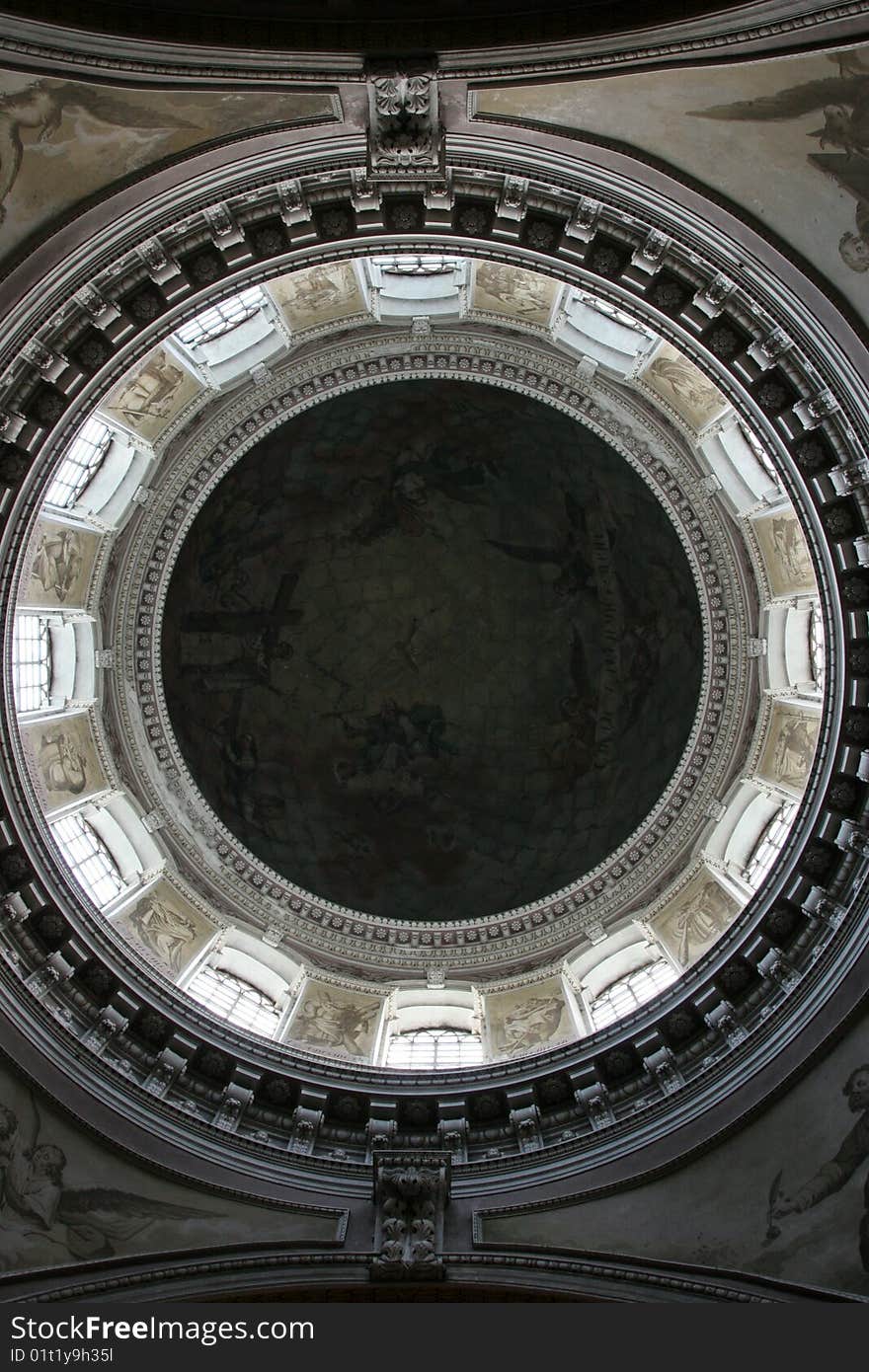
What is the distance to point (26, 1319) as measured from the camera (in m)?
14.8

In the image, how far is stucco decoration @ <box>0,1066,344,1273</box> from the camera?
1822 cm

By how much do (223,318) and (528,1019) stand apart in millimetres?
17072

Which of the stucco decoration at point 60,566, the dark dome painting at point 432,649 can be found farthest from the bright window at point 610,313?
the stucco decoration at point 60,566

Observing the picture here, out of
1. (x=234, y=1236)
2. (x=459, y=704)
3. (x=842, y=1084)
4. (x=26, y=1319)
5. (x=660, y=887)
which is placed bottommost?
(x=26, y=1319)

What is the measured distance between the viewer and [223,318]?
2547 cm

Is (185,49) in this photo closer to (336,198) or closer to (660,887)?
(336,198)

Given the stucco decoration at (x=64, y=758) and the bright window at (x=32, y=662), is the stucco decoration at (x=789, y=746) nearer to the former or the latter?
the stucco decoration at (x=64, y=758)

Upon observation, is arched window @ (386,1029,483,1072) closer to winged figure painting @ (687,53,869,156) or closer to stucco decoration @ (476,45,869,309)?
stucco decoration @ (476,45,869,309)

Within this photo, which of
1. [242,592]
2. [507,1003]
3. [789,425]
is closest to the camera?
[789,425]

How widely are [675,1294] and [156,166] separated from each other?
18.1m

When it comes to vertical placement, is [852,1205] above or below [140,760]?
below

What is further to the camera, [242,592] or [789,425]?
[242,592]

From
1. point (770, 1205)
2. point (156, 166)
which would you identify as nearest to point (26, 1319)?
point (770, 1205)

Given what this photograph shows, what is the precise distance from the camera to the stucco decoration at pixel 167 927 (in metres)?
25.8
